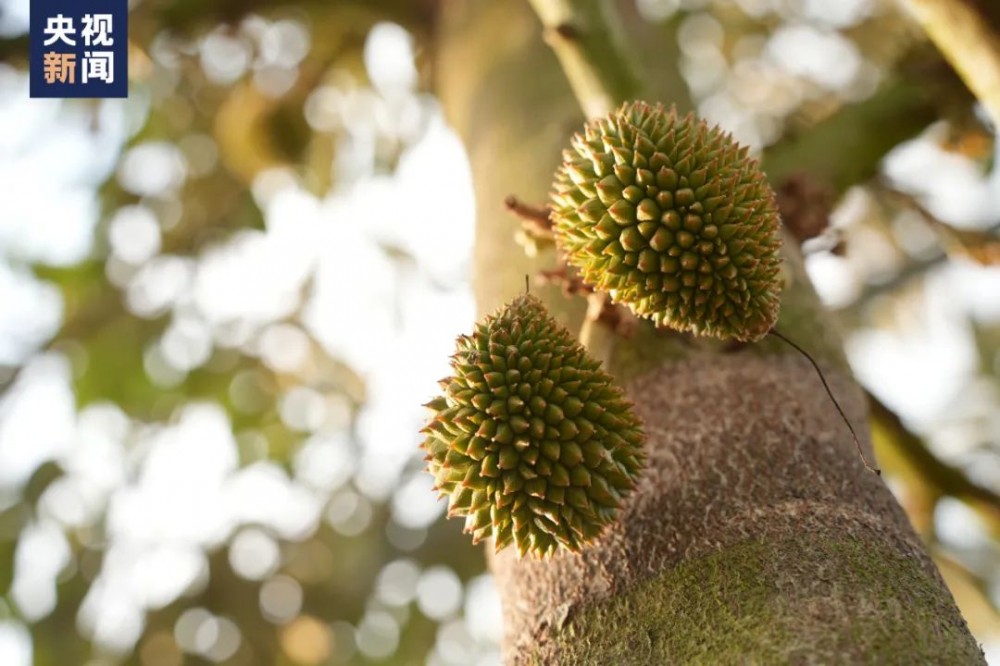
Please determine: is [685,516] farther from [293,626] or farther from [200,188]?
[200,188]

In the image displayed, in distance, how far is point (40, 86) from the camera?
3.83 m

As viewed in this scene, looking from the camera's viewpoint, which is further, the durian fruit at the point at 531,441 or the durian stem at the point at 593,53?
the durian stem at the point at 593,53

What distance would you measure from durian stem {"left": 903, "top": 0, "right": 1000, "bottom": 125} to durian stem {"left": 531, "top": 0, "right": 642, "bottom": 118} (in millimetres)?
592

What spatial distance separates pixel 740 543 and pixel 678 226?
1.59ft

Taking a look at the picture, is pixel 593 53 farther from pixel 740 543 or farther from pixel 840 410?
pixel 740 543

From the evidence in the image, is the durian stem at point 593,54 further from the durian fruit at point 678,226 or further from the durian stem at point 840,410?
the durian stem at point 840,410

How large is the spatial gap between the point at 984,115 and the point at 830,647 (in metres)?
1.90

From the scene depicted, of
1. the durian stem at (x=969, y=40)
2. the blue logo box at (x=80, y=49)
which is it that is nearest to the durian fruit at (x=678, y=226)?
the durian stem at (x=969, y=40)

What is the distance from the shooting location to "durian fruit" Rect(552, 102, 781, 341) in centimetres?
139

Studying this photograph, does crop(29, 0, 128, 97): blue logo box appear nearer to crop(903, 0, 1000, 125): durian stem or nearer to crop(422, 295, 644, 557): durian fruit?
crop(422, 295, 644, 557): durian fruit

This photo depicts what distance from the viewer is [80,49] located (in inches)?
145

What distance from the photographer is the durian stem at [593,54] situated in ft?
5.80

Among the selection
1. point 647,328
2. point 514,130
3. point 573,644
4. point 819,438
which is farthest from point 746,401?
point 514,130

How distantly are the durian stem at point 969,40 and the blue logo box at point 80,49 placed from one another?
9.54ft
